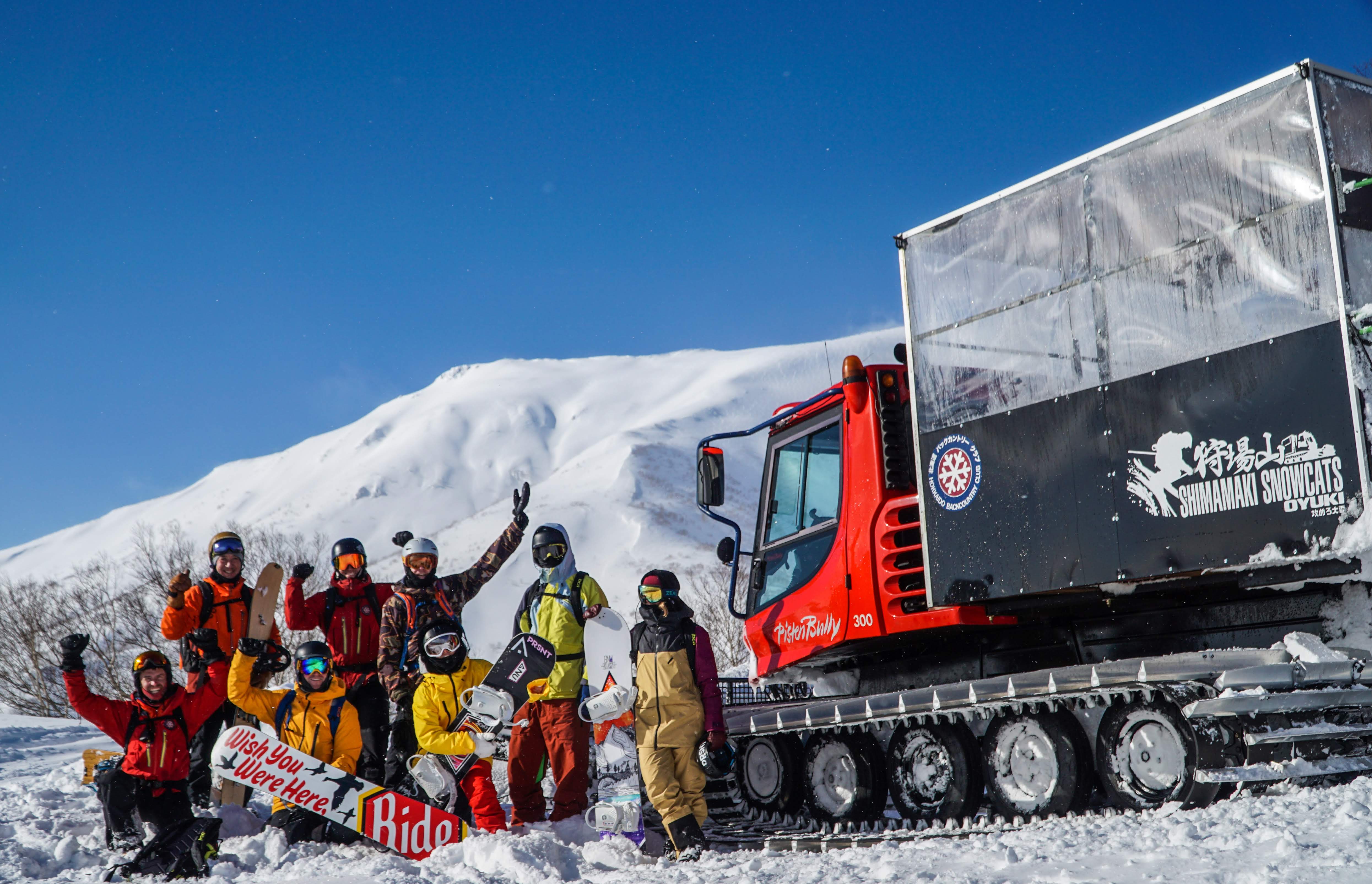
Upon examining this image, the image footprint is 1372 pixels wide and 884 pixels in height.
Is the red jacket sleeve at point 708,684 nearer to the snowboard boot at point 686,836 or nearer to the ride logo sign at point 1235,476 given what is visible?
the snowboard boot at point 686,836

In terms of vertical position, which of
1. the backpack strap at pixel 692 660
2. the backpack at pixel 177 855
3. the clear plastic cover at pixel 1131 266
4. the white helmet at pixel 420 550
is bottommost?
the backpack at pixel 177 855

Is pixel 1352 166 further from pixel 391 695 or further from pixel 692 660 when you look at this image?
pixel 391 695

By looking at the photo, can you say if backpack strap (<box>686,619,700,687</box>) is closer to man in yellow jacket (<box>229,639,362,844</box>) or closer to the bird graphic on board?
the bird graphic on board

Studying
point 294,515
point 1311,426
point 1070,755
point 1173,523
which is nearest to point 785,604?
point 1070,755

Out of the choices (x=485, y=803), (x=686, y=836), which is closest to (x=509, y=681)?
(x=485, y=803)

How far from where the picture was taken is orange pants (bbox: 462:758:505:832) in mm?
6301

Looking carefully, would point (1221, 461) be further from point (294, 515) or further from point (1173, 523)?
point (294, 515)

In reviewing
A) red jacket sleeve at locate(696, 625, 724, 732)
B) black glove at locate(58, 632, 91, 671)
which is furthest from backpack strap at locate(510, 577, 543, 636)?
A: black glove at locate(58, 632, 91, 671)

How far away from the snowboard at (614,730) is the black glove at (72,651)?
9.79 ft

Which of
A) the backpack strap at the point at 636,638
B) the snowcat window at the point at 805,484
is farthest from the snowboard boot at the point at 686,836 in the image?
the snowcat window at the point at 805,484

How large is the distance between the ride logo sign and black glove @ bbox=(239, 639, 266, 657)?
4.95 metres

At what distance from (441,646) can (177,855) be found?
176 cm

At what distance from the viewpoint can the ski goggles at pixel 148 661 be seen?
6.50 metres

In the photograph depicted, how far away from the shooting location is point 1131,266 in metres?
5.05
